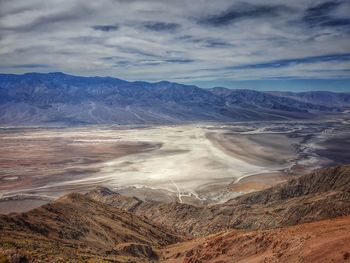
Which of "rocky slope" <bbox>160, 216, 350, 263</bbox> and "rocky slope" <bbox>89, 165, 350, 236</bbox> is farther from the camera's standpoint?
"rocky slope" <bbox>89, 165, 350, 236</bbox>

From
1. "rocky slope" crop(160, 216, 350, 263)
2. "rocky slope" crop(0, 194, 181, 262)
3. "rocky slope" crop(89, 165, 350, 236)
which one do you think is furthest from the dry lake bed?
"rocky slope" crop(160, 216, 350, 263)

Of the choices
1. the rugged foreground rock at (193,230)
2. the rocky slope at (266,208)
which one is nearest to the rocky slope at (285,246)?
the rugged foreground rock at (193,230)

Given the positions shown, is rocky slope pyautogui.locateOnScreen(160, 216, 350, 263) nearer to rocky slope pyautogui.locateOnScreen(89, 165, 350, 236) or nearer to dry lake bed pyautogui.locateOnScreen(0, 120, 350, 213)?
rocky slope pyautogui.locateOnScreen(89, 165, 350, 236)

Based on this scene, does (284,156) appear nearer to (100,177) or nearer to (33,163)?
(100,177)

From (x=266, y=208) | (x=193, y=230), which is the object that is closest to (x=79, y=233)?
(x=193, y=230)

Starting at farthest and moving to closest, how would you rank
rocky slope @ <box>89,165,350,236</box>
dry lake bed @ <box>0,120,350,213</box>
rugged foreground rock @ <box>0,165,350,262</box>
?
dry lake bed @ <box>0,120,350,213</box> → rocky slope @ <box>89,165,350,236</box> → rugged foreground rock @ <box>0,165,350,262</box>

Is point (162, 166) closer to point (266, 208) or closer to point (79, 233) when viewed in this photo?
point (266, 208)

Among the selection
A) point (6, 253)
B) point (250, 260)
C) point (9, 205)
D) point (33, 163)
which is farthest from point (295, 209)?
Result: point (33, 163)
